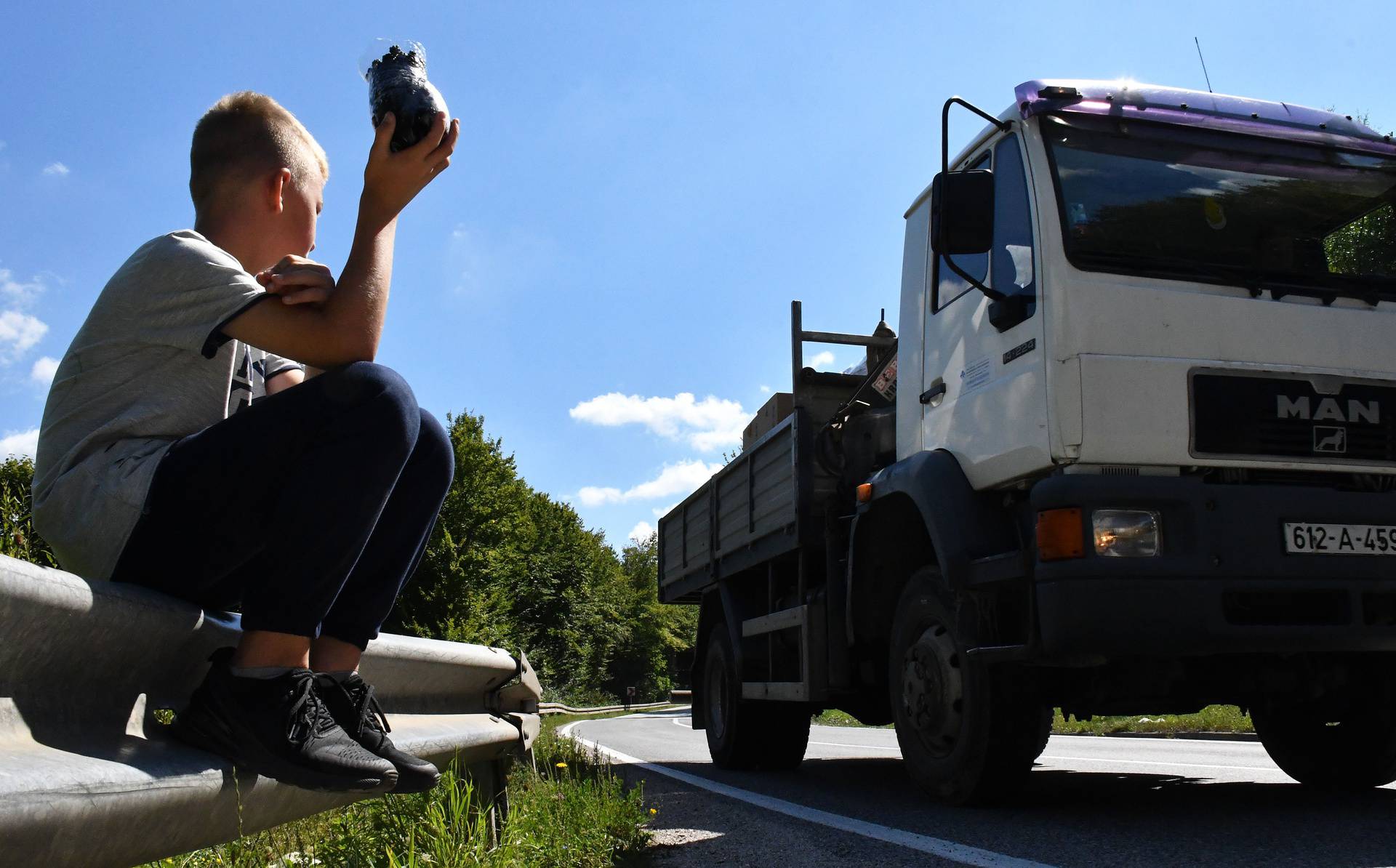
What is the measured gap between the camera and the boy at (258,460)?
2.11m

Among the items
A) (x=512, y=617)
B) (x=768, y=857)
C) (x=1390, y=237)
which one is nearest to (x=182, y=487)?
(x=768, y=857)

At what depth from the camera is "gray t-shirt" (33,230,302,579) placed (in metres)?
2.16

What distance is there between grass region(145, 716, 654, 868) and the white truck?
64.6 inches

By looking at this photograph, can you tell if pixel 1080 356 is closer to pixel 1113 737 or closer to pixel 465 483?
pixel 1113 737

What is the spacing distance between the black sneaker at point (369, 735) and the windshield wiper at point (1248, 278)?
12.2 ft

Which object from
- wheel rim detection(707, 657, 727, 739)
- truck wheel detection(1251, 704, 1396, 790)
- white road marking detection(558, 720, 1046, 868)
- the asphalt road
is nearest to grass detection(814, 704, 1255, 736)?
wheel rim detection(707, 657, 727, 739)

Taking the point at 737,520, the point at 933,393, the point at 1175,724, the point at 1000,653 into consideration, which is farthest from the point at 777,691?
the point at 1175,724

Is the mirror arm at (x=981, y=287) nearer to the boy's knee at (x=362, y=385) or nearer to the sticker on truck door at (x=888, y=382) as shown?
the sticker on truck door at (x=888, y=382)

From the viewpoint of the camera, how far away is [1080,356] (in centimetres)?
484

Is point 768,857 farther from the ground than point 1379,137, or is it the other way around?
point 1379,137

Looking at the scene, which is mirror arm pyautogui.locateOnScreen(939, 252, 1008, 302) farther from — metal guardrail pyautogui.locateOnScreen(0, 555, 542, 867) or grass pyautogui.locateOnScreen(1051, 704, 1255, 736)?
grass pyautogui.locateOnScreen(1051, 704, 1255, 736)

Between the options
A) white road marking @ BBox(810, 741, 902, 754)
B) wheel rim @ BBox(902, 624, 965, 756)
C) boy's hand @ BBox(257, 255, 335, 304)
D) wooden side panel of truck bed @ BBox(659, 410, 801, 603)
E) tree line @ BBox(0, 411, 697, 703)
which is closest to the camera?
boy's hand @ BBox(257, 255, 335, 304)

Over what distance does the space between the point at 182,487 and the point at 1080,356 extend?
3.68m

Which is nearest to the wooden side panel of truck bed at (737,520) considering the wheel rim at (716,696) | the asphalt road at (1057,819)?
the wheel rim at (716,696)
